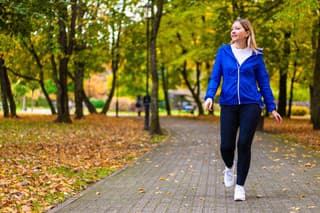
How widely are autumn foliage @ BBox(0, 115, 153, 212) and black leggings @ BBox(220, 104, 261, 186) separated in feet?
7.39

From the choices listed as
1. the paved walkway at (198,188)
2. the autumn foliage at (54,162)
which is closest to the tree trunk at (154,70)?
the autumn foliage at (54,162)

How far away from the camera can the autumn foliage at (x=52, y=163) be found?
274 inches

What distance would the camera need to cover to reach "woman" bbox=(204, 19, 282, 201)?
6.24m

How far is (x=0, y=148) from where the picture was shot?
→ 12.4 metres

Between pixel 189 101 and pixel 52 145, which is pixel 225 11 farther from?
pixel 189 101

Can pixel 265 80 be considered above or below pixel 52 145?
above

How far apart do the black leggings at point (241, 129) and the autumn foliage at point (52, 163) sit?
2.25 meters

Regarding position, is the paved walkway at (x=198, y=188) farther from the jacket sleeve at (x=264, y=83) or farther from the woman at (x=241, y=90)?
the jacket sleeve at (x=264, y=83)

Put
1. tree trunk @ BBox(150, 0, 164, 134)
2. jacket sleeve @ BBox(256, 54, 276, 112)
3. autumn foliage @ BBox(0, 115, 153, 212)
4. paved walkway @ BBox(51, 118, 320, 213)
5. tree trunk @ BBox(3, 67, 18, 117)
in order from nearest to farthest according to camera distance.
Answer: paved walkway @ BBox(51, 118, 320, 213), jacket sleeve @ BBox(256, 54, 276, 112), autumn foliage @ BBox(0, 115, 153, 212), tree trunk @ BBox(150, 0, 164, 134), tree trunk @ BBox(3, 67, 18, 117)

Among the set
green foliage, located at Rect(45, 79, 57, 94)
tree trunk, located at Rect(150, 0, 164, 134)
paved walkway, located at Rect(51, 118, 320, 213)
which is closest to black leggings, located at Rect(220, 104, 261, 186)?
paved walkway, located at Rect(51, 118, 320, 213)

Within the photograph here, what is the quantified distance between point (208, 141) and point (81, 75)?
53.9 ft

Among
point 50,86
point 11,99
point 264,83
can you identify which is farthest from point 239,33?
point 50,86

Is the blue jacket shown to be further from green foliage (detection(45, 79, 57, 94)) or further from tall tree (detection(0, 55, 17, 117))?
green foliage (detection(45, 79, 57, 94))

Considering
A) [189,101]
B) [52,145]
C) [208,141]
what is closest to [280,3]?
[208,141]
